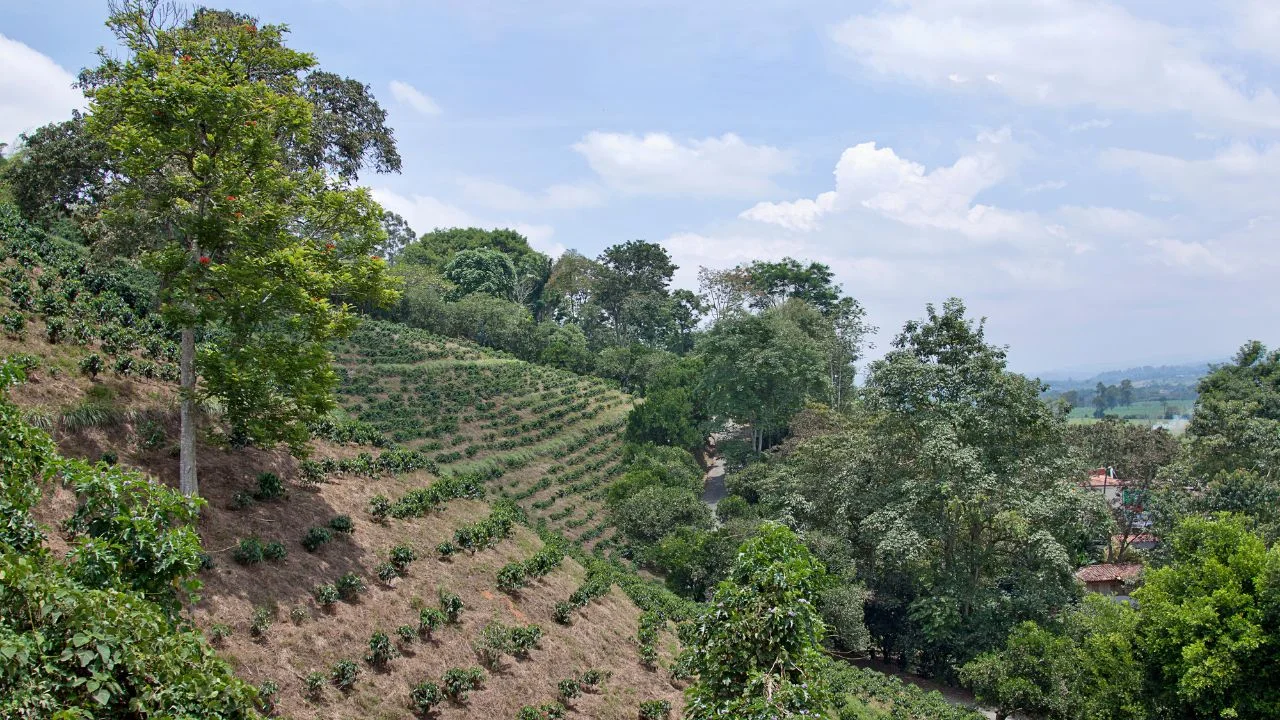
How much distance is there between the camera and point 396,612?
13141 millimetres

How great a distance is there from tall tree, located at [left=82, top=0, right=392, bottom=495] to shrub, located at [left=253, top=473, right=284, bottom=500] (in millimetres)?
1982

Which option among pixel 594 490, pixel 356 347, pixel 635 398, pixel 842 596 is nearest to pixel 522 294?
pixel 635 398

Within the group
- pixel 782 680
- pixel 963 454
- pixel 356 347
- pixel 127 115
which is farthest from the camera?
pixel 356 347

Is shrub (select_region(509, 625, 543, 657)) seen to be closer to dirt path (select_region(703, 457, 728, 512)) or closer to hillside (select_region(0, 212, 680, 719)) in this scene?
hillside (select_region(0, 212, 680, 719))

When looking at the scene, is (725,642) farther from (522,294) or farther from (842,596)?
(522,294)

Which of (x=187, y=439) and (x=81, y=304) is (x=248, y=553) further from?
(x=81, y=304)

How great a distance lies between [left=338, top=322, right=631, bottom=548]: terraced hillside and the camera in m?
30.6

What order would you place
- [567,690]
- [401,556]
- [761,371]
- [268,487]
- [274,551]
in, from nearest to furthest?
[274,551] → [567,690] → [268,487] → [401,556] → [761,371]

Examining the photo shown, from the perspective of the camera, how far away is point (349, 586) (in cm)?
1300

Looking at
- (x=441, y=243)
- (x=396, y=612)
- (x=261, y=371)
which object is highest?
(x=441, y=243)

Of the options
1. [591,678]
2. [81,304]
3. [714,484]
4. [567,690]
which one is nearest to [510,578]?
[591,678]

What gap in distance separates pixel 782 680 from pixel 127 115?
12.4 m

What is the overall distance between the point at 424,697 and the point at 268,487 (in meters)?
5.37

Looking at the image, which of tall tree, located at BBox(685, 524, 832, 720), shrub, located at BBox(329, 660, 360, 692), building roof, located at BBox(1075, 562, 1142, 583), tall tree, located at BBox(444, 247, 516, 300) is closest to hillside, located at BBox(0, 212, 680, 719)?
shrub, located at BBox(329, 660, 360, 692)
